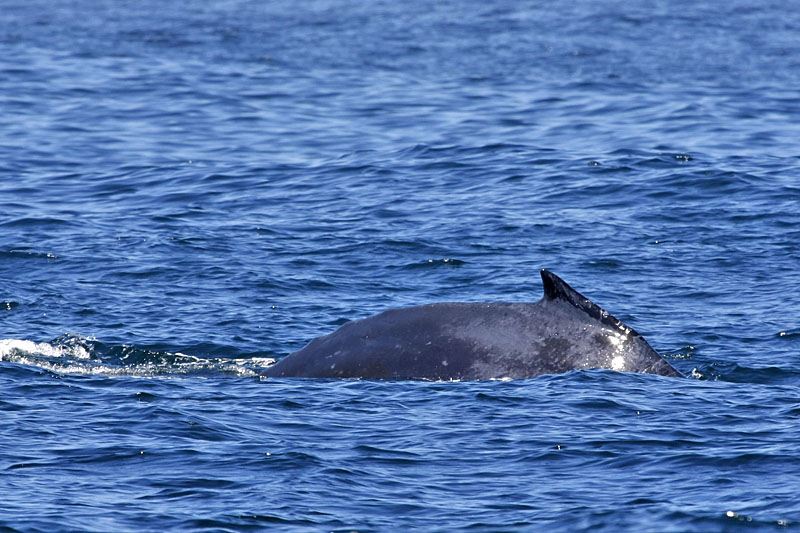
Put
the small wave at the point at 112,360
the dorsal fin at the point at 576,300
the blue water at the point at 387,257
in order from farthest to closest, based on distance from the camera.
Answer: the small wave at the point at 112,360 → the dorsal fin at the point at 576,300 → the blue water at the point at 387,257

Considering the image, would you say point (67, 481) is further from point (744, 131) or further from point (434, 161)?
point (744, 131)

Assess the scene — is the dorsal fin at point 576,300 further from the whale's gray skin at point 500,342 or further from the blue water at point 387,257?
the blue water at point 387,257

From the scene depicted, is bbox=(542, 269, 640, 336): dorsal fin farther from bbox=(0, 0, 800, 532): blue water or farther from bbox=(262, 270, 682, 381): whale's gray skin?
bbox=(0, 0, 800, 532): blue water

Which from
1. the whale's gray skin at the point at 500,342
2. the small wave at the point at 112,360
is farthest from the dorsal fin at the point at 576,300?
the small wave at the point at 112,360

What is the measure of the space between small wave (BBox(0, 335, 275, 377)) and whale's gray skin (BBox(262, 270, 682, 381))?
1.75m

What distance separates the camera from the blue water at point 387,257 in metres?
9.81

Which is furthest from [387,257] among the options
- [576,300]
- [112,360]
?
[576,300]

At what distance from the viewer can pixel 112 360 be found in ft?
46.1

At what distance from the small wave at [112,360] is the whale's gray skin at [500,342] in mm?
1750

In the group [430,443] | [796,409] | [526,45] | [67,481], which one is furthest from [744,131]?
[67,481]

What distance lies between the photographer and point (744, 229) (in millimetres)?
19547

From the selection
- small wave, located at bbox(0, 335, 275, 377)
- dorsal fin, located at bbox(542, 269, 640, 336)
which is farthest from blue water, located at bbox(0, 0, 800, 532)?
dorsal fin, located at bbox(542, 269, 640, 336)

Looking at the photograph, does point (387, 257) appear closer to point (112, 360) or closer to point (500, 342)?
point (112, 360)

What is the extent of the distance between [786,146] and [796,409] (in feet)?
48.1
